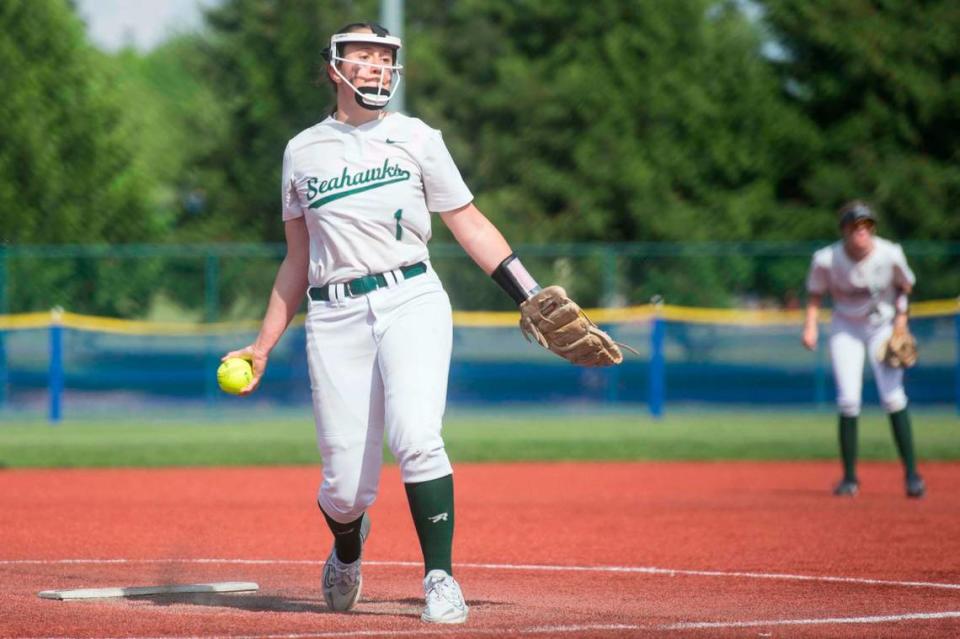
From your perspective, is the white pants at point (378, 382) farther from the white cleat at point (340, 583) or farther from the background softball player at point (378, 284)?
the white cleat at point (340, 583)

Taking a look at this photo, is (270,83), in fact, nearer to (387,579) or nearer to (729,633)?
(387,579)

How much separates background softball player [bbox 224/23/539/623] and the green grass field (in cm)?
941

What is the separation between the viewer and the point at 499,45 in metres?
31.4

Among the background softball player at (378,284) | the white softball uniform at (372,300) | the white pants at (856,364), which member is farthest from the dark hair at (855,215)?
the white softball uniform at (372,300)

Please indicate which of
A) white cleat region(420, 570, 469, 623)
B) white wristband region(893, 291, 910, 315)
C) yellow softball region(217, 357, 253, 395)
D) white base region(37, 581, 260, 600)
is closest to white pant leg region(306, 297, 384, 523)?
yellow softball region(217, 357, 253, 395)

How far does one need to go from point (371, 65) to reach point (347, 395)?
128 cm

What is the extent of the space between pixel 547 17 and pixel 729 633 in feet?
85.0

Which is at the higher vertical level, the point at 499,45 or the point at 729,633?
the point at 499,45

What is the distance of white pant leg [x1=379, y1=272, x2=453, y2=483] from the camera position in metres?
5.89

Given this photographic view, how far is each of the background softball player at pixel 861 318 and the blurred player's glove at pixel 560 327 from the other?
5.78 m

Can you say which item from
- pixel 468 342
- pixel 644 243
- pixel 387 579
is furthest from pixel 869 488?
pixel 644 243

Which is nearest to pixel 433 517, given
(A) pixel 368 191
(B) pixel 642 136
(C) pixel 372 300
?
(C) pixel 372 300

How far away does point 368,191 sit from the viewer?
6016 mm

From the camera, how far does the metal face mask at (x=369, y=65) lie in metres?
6.09
